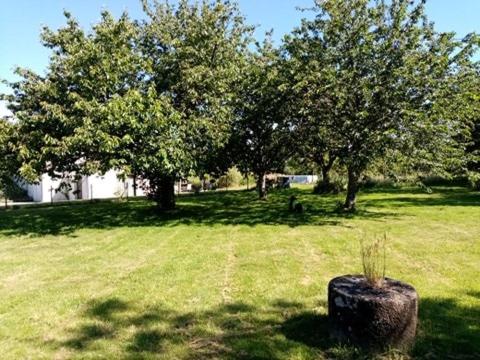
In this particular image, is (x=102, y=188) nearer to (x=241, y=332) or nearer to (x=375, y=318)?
(x=241, y=332)

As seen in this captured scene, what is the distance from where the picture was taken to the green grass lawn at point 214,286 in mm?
4688

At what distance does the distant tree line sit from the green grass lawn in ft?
8.05

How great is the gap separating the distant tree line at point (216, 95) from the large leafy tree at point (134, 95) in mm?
44

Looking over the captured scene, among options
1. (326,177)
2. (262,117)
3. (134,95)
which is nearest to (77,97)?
(134,95)

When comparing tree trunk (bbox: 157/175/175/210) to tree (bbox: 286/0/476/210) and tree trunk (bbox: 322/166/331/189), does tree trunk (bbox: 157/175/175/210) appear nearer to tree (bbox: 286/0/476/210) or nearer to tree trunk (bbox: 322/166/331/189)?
tree (bbox: 286/0/476/210)

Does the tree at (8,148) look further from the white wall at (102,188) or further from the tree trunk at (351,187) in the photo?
the white wall at (102,188)

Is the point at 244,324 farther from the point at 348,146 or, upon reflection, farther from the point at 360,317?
the point at 348,146

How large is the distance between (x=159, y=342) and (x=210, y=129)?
10.7 meters

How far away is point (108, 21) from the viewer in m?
14.3

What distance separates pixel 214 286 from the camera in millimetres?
6809

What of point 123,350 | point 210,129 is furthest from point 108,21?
point 123,350

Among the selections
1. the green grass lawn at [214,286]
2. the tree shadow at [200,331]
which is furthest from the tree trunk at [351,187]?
the tree shadow at [200,331]

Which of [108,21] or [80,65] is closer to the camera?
[80,65]

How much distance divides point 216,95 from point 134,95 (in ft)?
11.8
